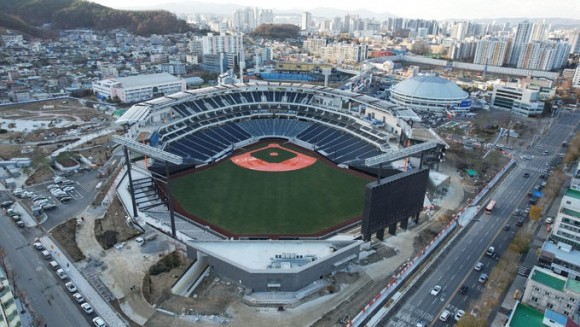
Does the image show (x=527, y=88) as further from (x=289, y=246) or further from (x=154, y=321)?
(x=154, y=321)

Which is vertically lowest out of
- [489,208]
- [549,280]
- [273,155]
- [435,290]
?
[435,290]

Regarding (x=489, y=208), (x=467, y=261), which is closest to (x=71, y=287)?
(x=467, y=261)

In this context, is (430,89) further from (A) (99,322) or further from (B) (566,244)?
(A) (99,322)

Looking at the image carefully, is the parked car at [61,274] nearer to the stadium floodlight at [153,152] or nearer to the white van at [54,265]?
the white van at [54,265]

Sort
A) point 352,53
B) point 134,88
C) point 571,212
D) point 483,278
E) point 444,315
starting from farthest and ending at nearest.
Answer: point 352,53 < point 134,88 < point 571,212 < point 483,278 < point 444,315

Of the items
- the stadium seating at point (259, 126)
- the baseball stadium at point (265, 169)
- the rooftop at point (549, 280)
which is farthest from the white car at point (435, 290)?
the stadium seating at point (259, 126)

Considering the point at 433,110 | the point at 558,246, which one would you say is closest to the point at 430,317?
the point at 558,246

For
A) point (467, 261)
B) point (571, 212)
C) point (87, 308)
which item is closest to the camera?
point (87, 308)

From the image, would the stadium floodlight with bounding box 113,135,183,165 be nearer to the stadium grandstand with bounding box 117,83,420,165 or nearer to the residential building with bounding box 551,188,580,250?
the stadium grandstand with bounding box 117,83,420,165
